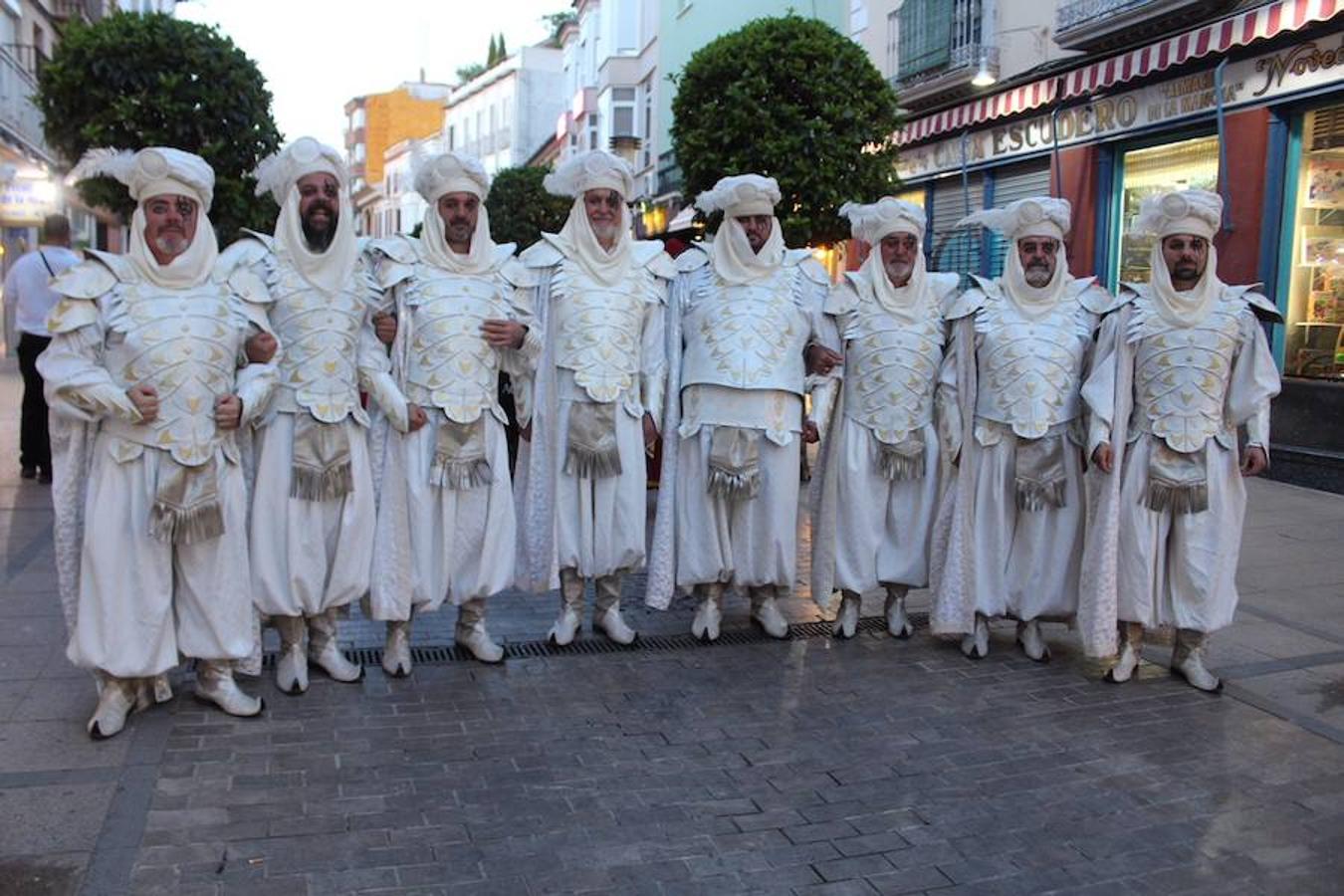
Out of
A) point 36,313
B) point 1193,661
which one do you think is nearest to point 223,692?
point 1193,661

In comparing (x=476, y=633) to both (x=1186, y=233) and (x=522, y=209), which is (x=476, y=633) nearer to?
(x=1186, y=233)

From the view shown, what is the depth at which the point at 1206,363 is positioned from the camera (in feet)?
15.8

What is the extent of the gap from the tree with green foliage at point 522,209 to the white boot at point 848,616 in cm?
2328

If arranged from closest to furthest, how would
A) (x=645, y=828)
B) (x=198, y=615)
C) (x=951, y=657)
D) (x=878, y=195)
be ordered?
1. (x=645, y=828)
2. (x=198, y=615)
3. (x=951, y=657)
4. (x=878, y=195)

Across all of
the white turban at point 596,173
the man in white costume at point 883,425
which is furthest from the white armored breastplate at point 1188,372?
the white turban at point 596,173

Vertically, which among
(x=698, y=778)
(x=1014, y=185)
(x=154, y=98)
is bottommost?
(x=698, y=778)

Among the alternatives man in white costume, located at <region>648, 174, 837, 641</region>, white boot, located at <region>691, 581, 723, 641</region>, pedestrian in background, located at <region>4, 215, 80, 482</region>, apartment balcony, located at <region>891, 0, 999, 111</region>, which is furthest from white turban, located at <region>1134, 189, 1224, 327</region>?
apartment balcony, located at <region>891, 0, 999, 111</region>

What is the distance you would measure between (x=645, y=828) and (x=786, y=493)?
7.38 ft

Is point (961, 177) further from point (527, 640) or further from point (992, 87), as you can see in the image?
point (527, 640)

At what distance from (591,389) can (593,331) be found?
26 cm

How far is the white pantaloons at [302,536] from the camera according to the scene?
14.8ft

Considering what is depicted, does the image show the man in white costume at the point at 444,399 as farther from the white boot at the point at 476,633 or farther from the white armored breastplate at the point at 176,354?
the white armored breastplate at the point at 176,354

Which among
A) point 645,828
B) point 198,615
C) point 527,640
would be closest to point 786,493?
point 527,640

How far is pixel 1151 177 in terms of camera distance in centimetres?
1256
